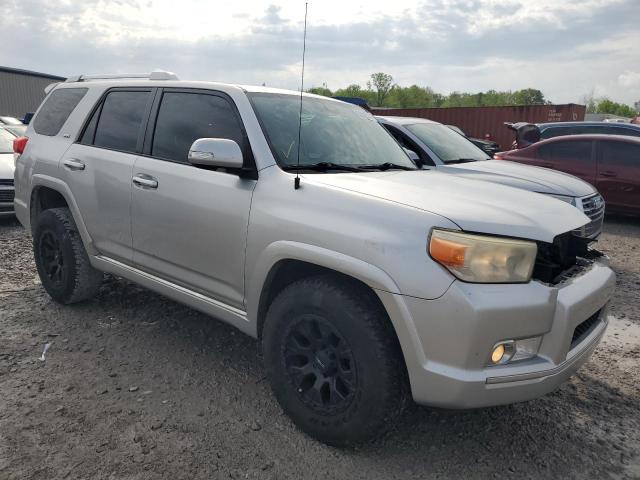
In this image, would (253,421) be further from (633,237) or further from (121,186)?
(633,237)

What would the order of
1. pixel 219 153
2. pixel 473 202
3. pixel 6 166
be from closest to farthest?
1. pixel 473 202
2. pixel 219 153
3. pixel 6 166

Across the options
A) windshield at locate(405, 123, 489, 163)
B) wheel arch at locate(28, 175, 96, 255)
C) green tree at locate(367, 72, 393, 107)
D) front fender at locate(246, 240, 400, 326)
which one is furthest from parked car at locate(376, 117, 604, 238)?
green tree at locate(367, 72, 393, 107)

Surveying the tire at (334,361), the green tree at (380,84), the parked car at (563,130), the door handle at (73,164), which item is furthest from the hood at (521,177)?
the green tree at (380,84)

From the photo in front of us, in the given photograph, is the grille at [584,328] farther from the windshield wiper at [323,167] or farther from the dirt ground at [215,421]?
the windshield wiper at [323,167]

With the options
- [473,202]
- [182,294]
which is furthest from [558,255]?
[182,294]

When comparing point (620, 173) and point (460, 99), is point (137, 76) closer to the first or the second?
point (620, 173)

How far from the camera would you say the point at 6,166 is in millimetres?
7586

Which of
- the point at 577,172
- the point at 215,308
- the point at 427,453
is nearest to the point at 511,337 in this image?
the point at 427,453

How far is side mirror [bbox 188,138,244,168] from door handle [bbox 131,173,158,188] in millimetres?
665

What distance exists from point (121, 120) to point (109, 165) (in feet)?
1.21

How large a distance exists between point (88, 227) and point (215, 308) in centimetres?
146

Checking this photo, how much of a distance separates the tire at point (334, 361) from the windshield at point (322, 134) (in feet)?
2.67

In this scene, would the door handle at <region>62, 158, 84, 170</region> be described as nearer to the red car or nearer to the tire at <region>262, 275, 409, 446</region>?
the tire at <region>262, 275, 409, 446</region>

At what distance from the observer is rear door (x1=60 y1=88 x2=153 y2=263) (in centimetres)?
354
